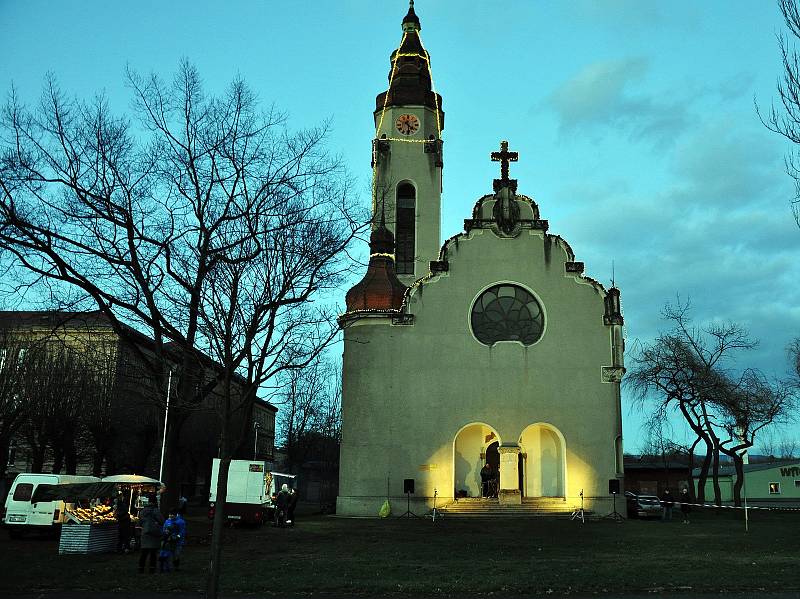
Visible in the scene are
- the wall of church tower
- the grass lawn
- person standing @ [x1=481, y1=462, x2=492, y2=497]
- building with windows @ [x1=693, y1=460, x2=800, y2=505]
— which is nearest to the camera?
the grass lawn

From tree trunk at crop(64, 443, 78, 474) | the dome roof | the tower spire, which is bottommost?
tree trunk at crop(64, 443, 78, 474)

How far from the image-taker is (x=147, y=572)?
679 inches

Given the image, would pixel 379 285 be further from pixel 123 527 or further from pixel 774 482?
pixel 774 482

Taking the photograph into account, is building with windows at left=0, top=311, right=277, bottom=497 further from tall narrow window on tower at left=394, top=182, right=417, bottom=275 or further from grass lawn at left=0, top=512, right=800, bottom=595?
tall narrow window on tower at left=394, top=182, right=417, bottom=275

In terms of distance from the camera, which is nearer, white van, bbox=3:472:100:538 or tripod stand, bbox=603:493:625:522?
white van, bbox=3:472:100:538

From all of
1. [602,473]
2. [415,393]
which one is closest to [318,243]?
[415,393]

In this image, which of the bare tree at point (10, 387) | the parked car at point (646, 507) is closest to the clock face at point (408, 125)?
the parked car at point (646, 507)

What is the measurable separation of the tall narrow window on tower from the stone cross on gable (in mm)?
8293

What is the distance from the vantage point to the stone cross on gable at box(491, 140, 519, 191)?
1690 inches

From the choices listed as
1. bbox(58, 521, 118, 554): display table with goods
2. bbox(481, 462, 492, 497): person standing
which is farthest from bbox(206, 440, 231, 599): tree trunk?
bbox(481, 462, 492, 497): person standing

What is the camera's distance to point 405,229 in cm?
5038


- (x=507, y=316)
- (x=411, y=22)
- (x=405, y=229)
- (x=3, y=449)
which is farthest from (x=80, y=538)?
(x=411, y=22)

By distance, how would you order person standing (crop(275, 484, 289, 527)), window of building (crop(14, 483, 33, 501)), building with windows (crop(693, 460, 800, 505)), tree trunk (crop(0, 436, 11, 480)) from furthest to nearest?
building with windows (crop(693, 460, 800, 505)) < tree trunk (crop(0, 436, 11, 480)) < person standing (crop(275, 484, 289, 527)) < window of building (crop(14, 483, 33, 501))

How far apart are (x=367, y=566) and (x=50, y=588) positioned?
6.45m
